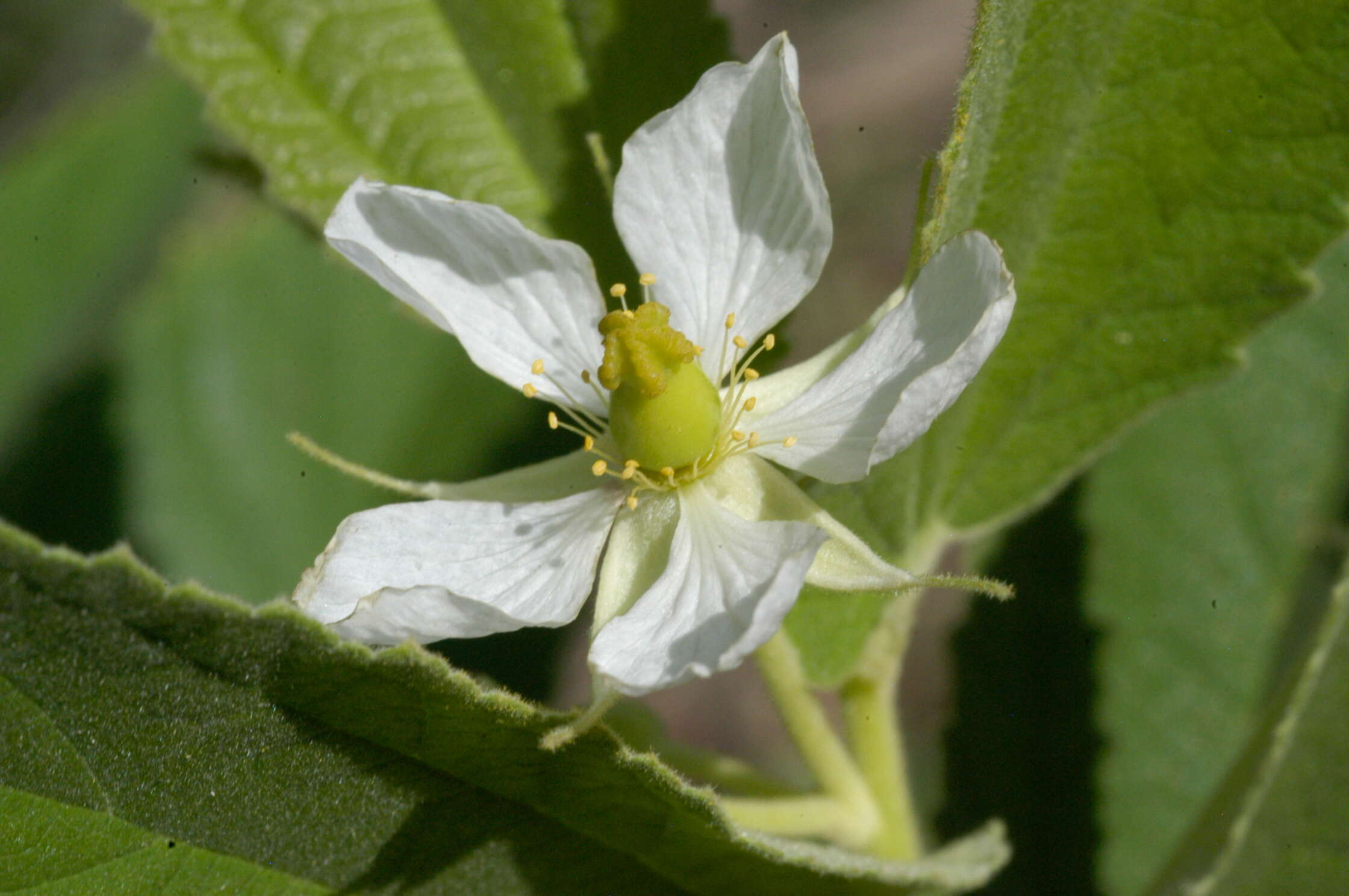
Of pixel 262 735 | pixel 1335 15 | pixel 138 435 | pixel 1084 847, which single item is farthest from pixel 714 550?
pixel 138 435

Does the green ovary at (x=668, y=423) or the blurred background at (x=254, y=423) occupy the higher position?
the green ovary at (x=668, y=423)

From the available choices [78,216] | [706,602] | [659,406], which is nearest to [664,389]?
[659,406]

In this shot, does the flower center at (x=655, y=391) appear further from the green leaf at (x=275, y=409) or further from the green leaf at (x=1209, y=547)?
the green leaf at (x=275, y=409)

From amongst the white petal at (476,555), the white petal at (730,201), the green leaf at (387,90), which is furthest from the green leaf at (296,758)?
the green leaf at (387,90)

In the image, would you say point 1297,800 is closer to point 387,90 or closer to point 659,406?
point 659,406

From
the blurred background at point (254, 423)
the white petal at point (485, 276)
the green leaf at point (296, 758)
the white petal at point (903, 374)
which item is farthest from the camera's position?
the blurred background at point (254, 423)

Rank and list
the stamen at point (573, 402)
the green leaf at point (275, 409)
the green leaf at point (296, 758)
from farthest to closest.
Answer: the green leaf at point (275, 409)
the stamen at point (573, 402)
the green leaf at point (296, 758)

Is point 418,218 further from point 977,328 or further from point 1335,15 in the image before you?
point 1335,15
